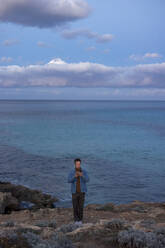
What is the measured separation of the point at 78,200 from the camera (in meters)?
9.90

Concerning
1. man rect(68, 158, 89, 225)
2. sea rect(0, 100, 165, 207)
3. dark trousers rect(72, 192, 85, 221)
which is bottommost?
sea rect(0, 100, 165, 207)

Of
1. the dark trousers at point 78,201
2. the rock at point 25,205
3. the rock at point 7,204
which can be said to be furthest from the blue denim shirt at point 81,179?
the rock at point 25,205

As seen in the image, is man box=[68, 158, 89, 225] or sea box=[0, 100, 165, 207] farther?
sea box=[0, 100, 165, 207]

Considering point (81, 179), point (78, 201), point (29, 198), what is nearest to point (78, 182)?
point (81, 179)

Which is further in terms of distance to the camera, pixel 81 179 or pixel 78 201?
pixel 78 201

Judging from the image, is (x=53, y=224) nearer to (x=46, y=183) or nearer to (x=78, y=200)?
(x=78, y=200)

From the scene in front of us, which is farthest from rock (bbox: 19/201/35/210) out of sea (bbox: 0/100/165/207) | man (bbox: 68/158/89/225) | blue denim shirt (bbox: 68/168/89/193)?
blue denim shirt (bbox: 68/168/89/193)

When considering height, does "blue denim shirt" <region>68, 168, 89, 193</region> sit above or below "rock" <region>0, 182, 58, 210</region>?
above

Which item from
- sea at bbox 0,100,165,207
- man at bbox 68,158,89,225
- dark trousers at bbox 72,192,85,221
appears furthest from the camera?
sea at bbox 0,100,165,207

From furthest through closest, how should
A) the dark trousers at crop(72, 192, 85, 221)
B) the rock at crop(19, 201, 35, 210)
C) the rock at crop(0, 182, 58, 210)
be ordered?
the rock at crop(0, 182, 58, 210), the rock at crop(19, 201, 35, 210), the dark trousers at crop(72, 192, 85, 221)

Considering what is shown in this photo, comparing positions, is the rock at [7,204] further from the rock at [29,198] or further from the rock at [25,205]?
the rock at [29,198]

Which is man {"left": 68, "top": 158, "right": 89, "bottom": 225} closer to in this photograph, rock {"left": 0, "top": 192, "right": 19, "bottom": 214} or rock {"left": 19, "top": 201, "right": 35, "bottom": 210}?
rock {"left": 0, "top": 192, "right": 19, "bottom": 214}

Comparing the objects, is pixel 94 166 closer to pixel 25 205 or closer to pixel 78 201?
pixel 25 205

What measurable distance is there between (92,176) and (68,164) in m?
5.67
